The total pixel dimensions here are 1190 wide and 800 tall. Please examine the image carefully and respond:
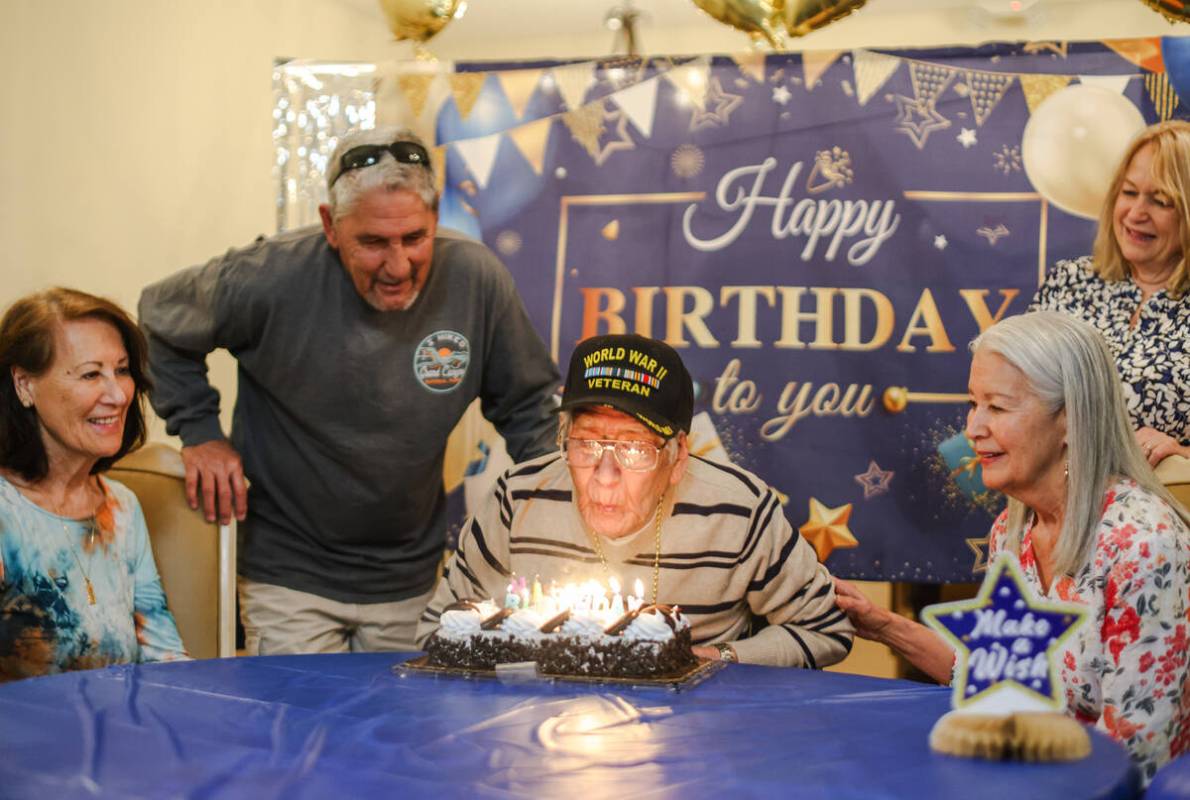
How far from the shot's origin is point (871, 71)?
3850 millimetres

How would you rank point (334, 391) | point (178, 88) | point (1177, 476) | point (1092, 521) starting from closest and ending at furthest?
point (1092, 521) < point (1177, 476) < point (334, 391) < point (178, 88)

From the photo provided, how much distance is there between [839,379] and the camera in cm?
387

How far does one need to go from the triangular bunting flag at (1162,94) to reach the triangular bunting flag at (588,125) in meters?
1.57

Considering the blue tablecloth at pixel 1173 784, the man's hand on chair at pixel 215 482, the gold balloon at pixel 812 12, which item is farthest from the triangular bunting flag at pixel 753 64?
the blue tablecloth at pixel 1173 784

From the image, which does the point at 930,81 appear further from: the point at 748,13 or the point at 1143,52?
the point at 748,13

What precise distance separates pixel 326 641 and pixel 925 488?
1731 mm

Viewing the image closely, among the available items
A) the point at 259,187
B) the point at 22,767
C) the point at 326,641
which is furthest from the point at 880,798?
the point at 259,187

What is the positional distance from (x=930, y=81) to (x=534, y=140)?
1.19 m

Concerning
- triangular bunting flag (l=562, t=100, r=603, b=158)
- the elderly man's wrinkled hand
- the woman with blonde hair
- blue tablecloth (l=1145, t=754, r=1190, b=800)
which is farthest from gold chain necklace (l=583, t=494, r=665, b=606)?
triangular bunting flag (l=562, t=100, r=603, b=158)

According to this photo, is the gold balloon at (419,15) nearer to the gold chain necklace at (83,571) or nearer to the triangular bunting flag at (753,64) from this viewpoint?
the triangular bunting flag at (753,64)

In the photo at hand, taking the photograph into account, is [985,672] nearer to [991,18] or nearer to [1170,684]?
[1170,684]

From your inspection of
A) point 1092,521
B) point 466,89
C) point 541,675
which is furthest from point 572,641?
point 466,89

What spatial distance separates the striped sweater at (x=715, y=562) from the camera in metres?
2.56

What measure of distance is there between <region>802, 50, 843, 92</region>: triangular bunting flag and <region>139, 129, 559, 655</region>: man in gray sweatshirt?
119cm
